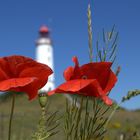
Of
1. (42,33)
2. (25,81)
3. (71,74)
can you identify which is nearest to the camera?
(25,81)

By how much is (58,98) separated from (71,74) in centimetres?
5210

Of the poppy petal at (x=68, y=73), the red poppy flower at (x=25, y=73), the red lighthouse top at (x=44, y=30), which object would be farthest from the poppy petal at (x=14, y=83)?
the red lighthouse top at (x=44, y=30)

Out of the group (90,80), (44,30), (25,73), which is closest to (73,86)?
(90,80)

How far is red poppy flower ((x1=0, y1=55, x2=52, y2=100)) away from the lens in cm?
147

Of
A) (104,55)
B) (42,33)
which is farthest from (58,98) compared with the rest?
(104,55)

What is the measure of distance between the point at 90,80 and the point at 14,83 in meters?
0.20

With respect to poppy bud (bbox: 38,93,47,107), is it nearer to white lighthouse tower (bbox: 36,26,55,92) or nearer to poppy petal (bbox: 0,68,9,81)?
poppy petal (bbox: 0,68,9,81)

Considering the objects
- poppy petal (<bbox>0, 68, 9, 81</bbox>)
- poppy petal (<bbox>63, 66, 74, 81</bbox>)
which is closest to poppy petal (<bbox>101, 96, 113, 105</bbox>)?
poppy petal (<bbox>63, 66, 74, 81</bbox>)

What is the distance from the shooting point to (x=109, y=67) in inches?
59.6

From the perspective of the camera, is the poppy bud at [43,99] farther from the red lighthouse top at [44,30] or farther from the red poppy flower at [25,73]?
the red lighthouse top at [44,30]

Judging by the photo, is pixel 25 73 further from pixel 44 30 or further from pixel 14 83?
pixel 44 30

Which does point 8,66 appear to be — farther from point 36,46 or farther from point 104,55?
point 36,46

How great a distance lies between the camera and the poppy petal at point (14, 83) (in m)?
1.41

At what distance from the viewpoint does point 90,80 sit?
4.66 feet
